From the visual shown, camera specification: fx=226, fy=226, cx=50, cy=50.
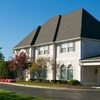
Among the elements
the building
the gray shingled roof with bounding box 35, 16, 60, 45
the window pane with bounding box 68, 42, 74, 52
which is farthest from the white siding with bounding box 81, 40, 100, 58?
the gray shingled roof with bounding box 35, 16, 60, 45

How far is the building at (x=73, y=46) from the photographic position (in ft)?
95.2

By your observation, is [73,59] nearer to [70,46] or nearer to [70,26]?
[70,46]

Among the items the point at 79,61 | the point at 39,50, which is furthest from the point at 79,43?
the point at 39,50

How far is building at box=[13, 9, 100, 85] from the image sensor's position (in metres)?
29.0

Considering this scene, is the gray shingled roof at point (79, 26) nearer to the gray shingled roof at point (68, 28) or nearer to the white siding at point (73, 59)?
the gray shingled roof at point (68, 28)

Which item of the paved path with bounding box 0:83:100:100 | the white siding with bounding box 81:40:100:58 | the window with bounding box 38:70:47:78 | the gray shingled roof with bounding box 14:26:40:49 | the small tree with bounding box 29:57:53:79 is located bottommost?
the paved path with bounding box 0:83:100:100

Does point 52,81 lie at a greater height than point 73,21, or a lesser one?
lesser

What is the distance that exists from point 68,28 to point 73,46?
12.6 ft

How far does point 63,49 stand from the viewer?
3189cm

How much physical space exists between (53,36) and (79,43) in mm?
5976

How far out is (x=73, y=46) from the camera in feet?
98.3

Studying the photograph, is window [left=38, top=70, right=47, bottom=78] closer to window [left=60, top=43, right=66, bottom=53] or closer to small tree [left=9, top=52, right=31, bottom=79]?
small tree [left=9, top=52, right=31, bottom=79]

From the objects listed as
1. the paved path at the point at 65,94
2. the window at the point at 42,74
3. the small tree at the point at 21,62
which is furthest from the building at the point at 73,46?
the paved path at the point at 65,94

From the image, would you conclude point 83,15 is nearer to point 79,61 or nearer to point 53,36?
point 53,36
